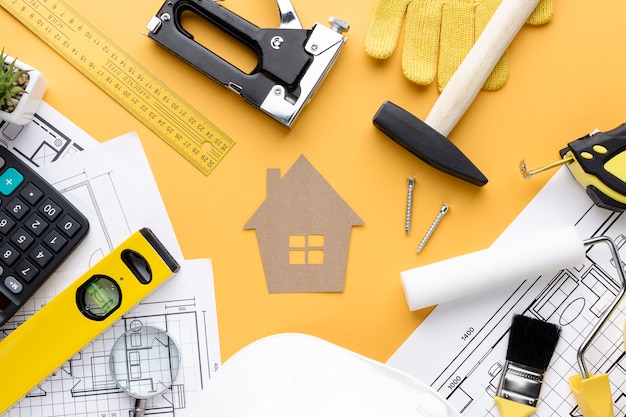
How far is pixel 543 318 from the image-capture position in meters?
0.78

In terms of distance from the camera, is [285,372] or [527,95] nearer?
[285,372]

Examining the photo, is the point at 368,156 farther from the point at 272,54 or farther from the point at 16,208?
the point at 16,208

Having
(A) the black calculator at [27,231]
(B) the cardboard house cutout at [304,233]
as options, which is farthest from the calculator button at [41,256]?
(B) the cardboard house cutout at [304,233]

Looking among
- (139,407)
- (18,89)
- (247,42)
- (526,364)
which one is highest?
(247,42)

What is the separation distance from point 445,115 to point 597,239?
0.78ft

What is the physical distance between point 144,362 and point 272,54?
0.41 m

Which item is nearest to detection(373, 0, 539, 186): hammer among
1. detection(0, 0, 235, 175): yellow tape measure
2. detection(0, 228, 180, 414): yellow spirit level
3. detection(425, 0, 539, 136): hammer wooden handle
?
detection(425, 0, 539, 136): hammer wooden handle

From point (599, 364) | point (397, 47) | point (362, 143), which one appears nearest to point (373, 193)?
point (362, 143)

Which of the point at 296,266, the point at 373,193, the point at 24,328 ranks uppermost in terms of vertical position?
the point at 373,193

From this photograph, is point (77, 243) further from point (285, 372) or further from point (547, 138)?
point (547, 138)

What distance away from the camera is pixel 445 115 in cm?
77

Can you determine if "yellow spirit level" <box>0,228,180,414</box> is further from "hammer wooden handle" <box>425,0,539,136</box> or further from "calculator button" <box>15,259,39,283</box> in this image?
"hammer wooden handle" <box>425,0,539,136</box>

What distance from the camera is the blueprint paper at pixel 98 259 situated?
0.80 m

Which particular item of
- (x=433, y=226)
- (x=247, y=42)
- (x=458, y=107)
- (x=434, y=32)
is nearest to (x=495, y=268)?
(x=433, y=226)
